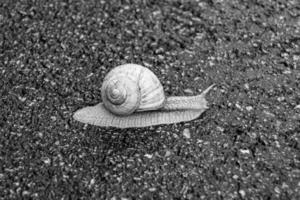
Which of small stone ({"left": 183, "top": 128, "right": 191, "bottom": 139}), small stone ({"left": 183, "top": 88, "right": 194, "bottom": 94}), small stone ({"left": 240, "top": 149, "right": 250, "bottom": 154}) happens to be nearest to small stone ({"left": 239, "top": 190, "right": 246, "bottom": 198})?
small stone ({"left": 240, "top": 149, "right": 250, "bottom": 154})

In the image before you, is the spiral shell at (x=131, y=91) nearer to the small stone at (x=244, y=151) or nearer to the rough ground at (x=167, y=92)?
the rough ground at (x=167, y=92)

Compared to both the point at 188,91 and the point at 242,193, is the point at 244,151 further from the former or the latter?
the point at 188,91

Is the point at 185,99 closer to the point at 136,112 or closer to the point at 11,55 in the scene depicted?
the point at 136,112

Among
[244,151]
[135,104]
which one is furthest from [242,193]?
[135,104]

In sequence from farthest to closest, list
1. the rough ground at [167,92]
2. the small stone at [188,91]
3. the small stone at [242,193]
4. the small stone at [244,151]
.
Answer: the small stone at [188,91]
the small stone at [244,151]
the rough ground at [167,92]
the small stone at [242,193]

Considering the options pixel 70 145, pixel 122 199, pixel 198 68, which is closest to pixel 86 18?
pixel 198 68

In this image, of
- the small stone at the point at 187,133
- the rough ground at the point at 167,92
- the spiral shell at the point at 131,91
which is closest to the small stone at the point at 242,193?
the rough ground at the point at 167,92

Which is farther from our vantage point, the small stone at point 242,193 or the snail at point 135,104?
the snail at point 135,104
